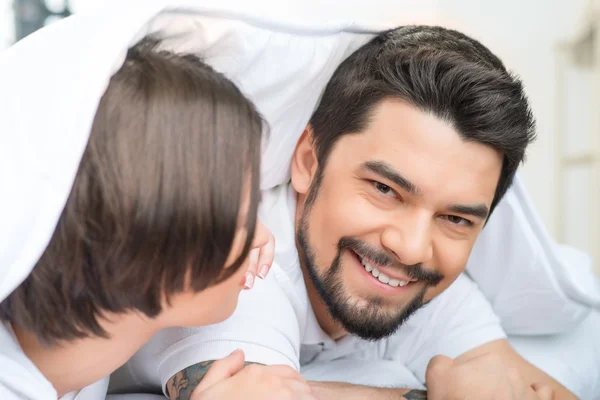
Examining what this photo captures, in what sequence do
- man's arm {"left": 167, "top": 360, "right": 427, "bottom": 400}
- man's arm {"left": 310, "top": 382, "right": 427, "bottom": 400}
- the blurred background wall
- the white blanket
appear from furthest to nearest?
the blurred background wall → man's arm {"left": 310, "top": 382, "right": 427, "bottom": 400} → man's arm {"left": 167, "top": 360, "right": 427, "bottom": 400} → the white blanket

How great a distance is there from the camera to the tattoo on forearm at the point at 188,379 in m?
0.76

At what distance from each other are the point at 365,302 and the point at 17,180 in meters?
0.60

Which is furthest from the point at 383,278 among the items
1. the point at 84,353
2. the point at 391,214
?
the point at 84,353

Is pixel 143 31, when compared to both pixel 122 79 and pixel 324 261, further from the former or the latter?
pixel 324 261

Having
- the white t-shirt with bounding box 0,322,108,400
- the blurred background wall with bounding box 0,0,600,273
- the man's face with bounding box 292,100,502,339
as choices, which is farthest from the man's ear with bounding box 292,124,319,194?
the blurred background wall with bounding box 0,0,600,273

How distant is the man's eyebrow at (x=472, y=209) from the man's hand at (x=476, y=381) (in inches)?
8.5

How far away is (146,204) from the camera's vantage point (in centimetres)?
56

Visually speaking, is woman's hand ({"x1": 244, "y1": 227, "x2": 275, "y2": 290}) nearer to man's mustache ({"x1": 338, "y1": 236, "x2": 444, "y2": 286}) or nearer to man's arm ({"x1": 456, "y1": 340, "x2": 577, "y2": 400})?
man's mustache ({"x1": 338, "y1": 236, "x2": 444, "y2": 286})

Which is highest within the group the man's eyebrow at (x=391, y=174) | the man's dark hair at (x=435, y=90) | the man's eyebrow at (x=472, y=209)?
the man's dark hair at (x=435, y=90)

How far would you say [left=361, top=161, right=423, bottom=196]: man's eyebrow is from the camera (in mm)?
916

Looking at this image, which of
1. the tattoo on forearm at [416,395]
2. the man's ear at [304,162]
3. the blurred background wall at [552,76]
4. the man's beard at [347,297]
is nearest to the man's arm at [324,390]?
the tattoo on forearm at [416,395]

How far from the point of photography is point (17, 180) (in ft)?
1.82

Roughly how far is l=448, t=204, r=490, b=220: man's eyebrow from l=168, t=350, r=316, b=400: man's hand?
36 cm

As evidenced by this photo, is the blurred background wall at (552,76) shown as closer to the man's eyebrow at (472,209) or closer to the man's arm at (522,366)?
the man's arm at (522,366)
